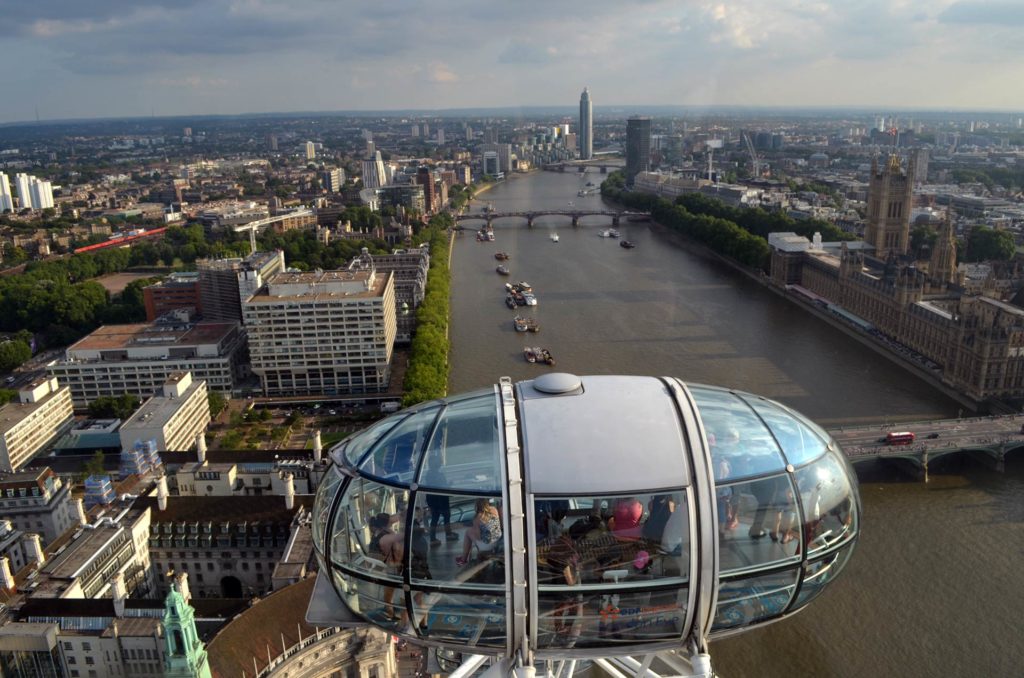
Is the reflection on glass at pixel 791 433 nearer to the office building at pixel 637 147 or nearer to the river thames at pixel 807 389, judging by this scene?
the river thames at pixel 807 389

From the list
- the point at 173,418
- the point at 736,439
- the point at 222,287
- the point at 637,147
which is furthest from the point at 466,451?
the point at 637,147

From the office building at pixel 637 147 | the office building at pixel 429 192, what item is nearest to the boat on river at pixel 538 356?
the office building at pixel 429 192

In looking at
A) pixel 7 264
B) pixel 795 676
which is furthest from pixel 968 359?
pixel 7 264

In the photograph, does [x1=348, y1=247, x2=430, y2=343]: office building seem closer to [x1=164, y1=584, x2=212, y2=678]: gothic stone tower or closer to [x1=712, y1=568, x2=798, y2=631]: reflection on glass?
[x1=164, y1=584, x2=212, y2=678]: gothic stone tower

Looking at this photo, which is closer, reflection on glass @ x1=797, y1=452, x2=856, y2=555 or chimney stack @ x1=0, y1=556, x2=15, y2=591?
reflection on glass @ x1=797, y1=452, x2=856, y2=555

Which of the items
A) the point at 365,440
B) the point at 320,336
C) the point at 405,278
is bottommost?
the point at 405,278

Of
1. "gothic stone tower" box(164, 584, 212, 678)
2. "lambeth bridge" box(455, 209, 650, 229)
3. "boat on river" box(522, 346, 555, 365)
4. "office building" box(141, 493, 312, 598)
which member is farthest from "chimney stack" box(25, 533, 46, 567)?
"lambeth bridge" box(455, 209, 650, 229)

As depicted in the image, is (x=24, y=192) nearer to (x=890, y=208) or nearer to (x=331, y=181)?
(x=331, y=181)
